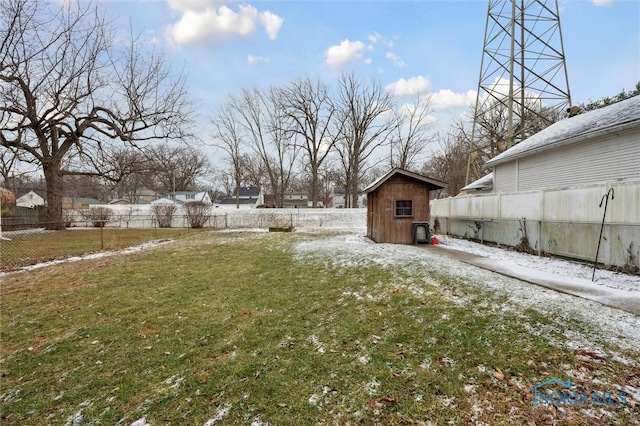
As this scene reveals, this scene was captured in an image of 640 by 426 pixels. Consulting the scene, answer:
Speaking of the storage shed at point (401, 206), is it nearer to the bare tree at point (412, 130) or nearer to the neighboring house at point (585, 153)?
the neighboring house at point (585, 153)

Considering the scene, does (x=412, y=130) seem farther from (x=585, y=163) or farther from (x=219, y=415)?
(x=219, y=415)

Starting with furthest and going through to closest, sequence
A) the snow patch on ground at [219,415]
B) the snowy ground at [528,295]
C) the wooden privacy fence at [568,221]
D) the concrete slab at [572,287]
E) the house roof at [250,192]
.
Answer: the house roof at [250,192] → the wooden privacy fence at [568,221] → the concrete slab at [572,287] → the snowy ground at [528,295] → the snow patch on ground at [219,415]

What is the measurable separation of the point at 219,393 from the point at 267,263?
5.12 m

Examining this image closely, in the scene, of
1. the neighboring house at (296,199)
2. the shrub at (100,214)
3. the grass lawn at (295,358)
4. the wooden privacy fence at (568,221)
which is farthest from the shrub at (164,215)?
the neighboring house at (296,199)

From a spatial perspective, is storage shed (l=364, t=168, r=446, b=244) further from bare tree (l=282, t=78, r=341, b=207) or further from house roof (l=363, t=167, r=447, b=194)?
bare tree (l=282, t=78, r=341, b=207)

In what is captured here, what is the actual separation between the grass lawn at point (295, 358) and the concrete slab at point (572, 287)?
1172mm

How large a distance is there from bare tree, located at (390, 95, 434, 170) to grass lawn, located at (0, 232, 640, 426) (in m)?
26.4

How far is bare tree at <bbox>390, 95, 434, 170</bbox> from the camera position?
2884 cm

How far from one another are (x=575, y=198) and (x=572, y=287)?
126 inches

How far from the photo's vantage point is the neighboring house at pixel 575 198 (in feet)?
19.8

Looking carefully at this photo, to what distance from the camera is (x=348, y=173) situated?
30.7 metres

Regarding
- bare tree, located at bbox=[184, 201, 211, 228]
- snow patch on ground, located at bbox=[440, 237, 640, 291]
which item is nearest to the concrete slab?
snow patch on ground, located at bbox=[440, 237, 640, 291]

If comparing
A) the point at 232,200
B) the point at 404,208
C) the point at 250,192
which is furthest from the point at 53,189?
the point at 250,192

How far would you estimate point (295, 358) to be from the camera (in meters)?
3.04
